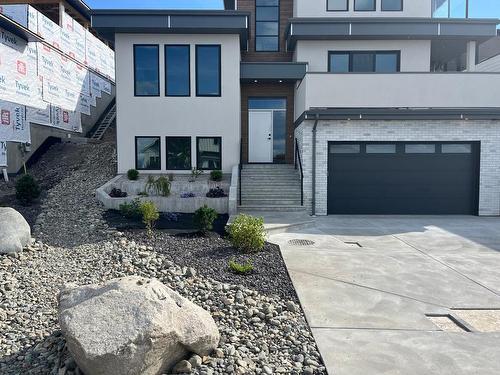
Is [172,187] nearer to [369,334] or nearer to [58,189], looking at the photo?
[58,189]

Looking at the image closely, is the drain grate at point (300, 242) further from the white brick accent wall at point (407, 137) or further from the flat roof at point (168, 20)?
the flat roof at point (168, 20)

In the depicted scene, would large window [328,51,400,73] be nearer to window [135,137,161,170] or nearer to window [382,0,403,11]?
window [382,0,403,11]

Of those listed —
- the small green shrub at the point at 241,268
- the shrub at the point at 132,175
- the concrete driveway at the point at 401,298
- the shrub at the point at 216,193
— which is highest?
the shrub at the point at 132,175

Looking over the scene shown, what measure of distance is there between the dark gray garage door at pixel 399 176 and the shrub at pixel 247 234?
6307 millimetres

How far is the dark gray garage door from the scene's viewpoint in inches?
516

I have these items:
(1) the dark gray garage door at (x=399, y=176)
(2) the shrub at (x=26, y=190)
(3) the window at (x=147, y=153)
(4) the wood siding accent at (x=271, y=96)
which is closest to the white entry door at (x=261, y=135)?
(4) the wood siding accent at (x=271, y=96)

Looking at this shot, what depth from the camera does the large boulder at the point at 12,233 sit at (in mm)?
7117

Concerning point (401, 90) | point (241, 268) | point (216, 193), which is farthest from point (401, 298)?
point (401, 90)

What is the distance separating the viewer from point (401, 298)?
17.8 ft

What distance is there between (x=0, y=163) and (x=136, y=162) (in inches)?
185

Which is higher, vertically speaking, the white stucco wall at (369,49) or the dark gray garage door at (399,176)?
the white stucco wall at (369,49)

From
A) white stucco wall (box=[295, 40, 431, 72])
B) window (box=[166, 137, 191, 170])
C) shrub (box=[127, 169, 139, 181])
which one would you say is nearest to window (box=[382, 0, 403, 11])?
white stucco wall (box=[295, 40, 431, 72])

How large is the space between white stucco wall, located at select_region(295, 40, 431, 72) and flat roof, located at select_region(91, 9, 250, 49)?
115 inches

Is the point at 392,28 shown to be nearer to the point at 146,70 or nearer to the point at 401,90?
the point at 401,90
